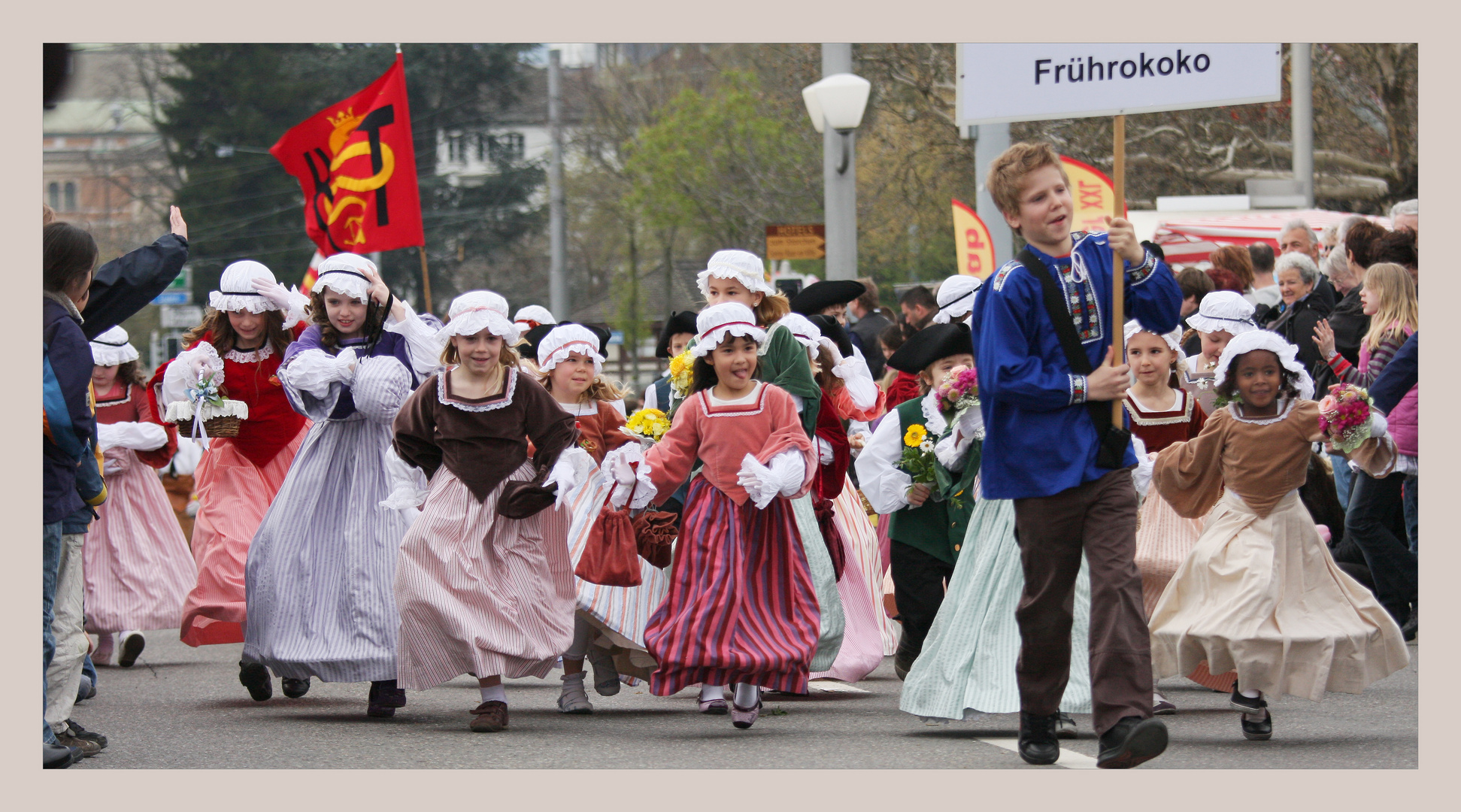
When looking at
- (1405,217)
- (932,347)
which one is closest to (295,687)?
(932,347)

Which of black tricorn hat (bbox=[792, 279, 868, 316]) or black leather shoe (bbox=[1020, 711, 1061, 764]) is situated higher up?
black tricorn hat (bbox=[792, 279, 868, 316])

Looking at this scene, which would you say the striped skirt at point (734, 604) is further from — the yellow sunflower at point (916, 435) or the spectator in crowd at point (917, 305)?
the spectator in crowd at point (917, 305)

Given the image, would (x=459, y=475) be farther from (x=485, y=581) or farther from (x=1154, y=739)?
(x=1154, y=739)

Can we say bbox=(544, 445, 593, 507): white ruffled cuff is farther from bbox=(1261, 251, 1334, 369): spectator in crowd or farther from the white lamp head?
the white lamp head

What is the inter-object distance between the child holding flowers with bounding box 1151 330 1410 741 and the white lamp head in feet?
28.6

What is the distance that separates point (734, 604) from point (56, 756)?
245 centimetres

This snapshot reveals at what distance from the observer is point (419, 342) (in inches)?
296

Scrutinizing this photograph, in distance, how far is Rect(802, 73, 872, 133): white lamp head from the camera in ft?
49.6

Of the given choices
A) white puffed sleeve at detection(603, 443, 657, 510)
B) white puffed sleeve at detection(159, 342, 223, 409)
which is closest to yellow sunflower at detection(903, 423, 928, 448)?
white puffed sleeve at detection(603, 443, 657, 510)

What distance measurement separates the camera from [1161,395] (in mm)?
7570

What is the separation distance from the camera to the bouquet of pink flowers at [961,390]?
7.06 metres

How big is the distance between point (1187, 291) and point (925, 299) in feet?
7.49

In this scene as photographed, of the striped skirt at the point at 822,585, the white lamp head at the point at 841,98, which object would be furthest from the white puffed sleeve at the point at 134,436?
the white lamp head at the point at 841,98

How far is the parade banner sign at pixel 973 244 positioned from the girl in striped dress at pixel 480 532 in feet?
28.1
